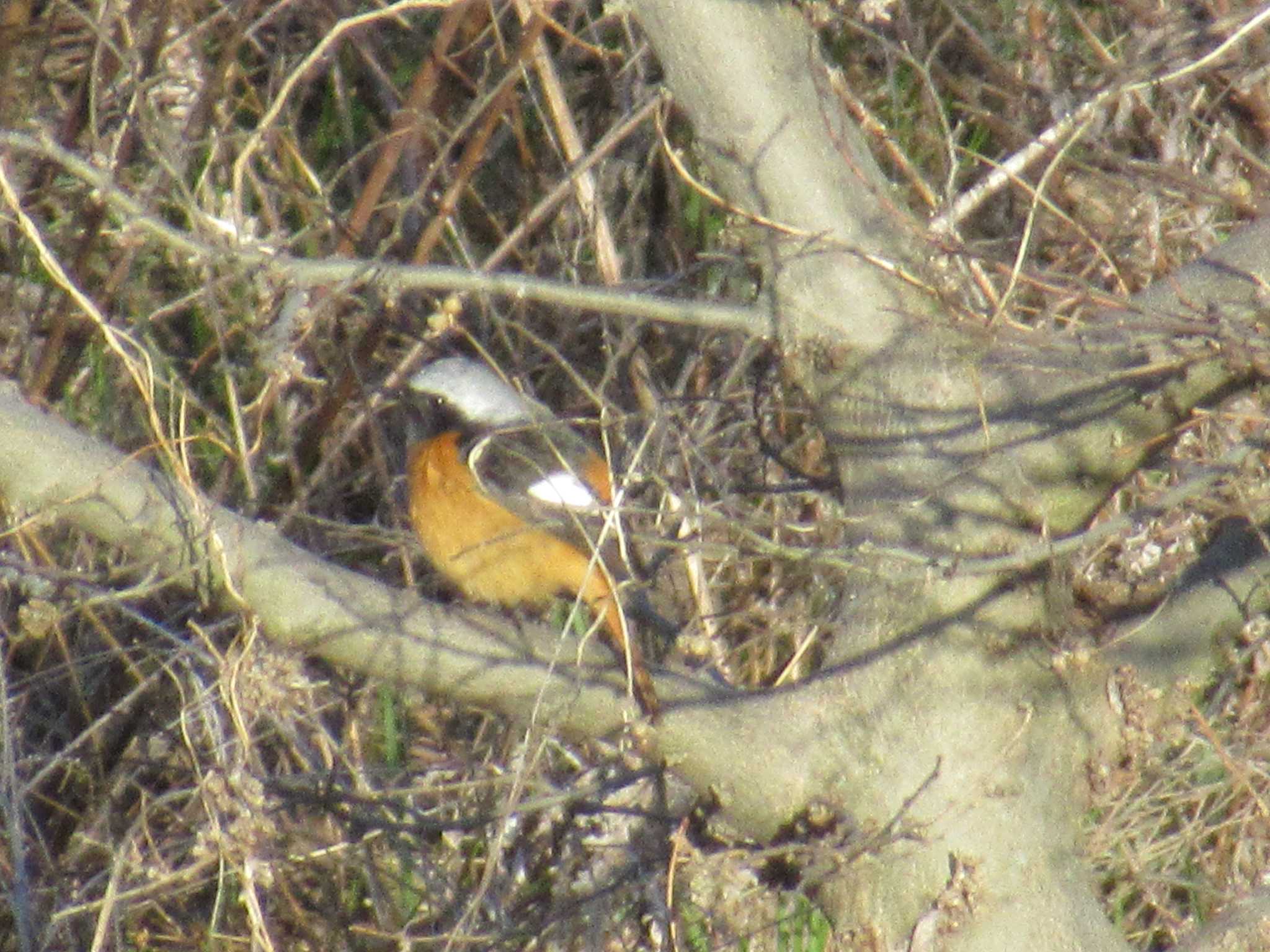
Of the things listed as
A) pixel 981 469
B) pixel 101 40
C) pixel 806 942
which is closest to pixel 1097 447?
pixel 981 469

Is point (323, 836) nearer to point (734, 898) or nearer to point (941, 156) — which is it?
point (734, 898)

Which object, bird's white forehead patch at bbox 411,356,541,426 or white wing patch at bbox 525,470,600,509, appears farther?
bird's white forehead patch at bbox 411,356,541,426

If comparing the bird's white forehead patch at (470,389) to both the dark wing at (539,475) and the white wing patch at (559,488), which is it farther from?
the white wing patch at (559,488)

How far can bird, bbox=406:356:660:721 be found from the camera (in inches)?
155

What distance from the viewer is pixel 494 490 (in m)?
4.03

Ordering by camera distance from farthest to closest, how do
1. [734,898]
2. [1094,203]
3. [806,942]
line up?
[1094,203], [806,942], [734,898]

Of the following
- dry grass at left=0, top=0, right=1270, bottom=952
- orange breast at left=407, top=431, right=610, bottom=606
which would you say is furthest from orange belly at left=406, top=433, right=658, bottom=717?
dry grass at left=0, top=0, right=1270, bottom=952

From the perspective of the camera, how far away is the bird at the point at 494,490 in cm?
393

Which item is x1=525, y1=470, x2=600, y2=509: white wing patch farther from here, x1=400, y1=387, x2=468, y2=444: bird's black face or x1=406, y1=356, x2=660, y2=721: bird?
x1=400, y1=387, x2=468, y2=444: bird's black face

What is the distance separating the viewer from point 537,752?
3037mm

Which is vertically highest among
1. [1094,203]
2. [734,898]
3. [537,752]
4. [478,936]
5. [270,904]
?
[1094,203]

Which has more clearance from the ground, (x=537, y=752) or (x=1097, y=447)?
(x=1097, y=447)

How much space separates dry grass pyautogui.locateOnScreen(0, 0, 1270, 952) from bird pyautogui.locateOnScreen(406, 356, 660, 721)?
0.15 meters

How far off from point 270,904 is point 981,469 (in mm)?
2264
